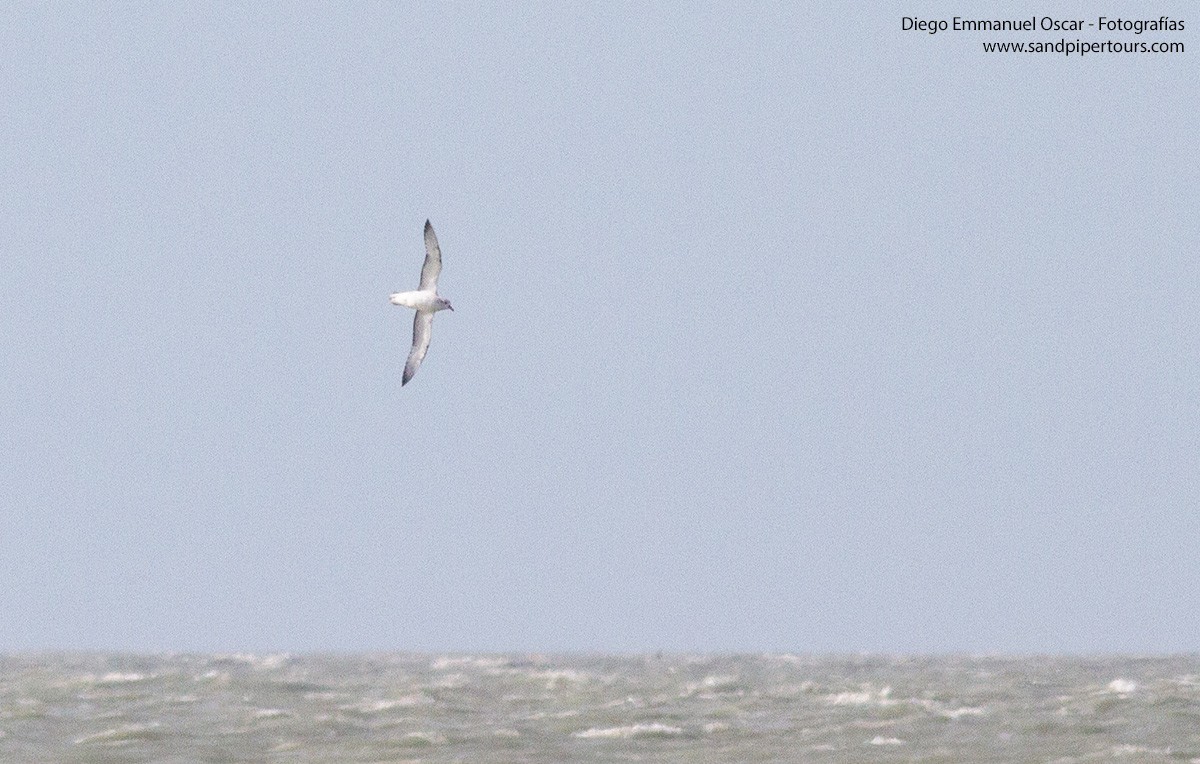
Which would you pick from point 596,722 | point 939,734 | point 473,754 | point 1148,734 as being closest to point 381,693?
point 596,722

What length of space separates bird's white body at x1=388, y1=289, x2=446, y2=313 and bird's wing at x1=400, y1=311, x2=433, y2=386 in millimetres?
454

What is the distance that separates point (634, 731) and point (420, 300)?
11449 millimetres

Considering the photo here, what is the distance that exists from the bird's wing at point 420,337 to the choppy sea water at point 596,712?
19.9 feet

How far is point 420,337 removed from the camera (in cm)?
3256

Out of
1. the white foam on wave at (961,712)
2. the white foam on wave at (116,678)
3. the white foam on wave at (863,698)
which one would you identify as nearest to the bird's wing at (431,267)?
the white foam on wave at (116,678)

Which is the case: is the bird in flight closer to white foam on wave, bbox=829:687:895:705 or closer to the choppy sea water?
the choppy sea water

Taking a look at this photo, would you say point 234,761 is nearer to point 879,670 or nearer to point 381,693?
point 381,693

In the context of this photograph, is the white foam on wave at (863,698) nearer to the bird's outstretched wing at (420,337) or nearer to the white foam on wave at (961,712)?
the white foam on wave at (961,712)

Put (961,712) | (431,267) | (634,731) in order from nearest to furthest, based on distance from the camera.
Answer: (634,731) → (961,712) → (431,267)

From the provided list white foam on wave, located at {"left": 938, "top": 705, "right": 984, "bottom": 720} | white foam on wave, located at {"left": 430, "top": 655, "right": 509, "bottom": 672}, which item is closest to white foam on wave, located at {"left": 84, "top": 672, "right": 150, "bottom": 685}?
white foam on wave, located at {"left": 430, "top": 655, "right": 509, "bottom": 672}

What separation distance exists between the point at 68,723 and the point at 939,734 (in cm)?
1213

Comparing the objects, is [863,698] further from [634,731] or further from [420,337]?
[420,337]

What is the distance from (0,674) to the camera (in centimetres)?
3170

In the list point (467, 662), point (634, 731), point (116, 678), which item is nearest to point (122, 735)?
point (634, 731)
